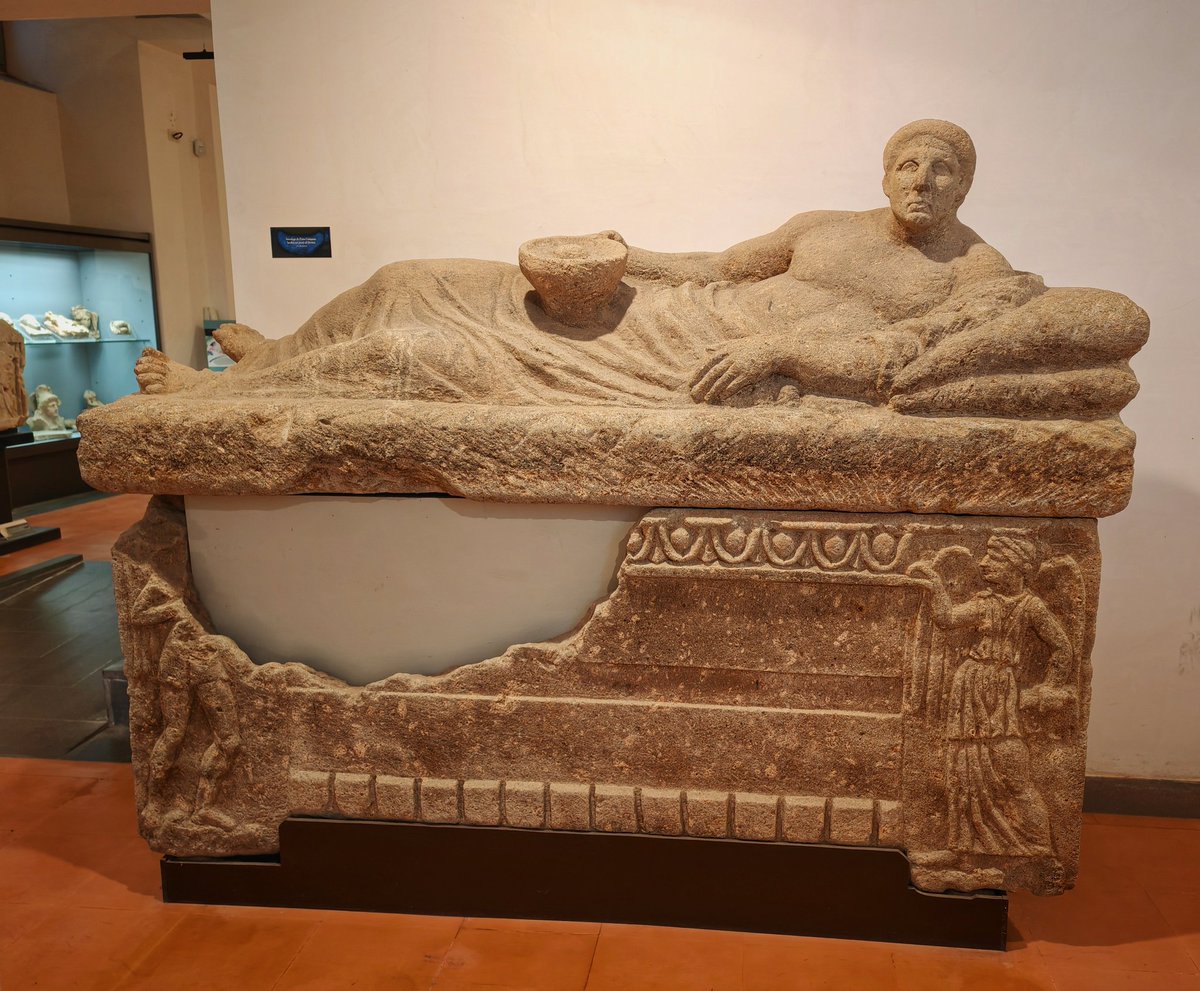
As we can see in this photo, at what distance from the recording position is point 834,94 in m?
2.77

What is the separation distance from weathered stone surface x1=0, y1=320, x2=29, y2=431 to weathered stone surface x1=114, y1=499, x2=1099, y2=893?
13.3 feet

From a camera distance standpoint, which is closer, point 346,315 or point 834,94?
point 346,315

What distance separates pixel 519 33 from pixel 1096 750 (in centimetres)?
289

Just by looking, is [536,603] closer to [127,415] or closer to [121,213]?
[127,415]

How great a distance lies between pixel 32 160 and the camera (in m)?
6.18

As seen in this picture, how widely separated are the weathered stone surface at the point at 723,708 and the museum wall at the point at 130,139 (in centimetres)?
519

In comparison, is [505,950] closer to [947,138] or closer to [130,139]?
[947,138]

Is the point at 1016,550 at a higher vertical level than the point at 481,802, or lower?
higher

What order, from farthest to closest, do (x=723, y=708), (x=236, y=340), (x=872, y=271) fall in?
1. (x=236, y=340)
2. (x=872, y=271)
3. (x=723, y=708)

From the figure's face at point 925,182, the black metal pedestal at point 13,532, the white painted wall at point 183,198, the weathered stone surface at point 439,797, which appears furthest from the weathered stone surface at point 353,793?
the white painted wall at point 183,198

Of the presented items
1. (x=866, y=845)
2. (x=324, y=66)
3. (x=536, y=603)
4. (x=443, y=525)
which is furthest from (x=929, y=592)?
(x=324, y=66)

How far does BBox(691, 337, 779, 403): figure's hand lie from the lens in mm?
1953

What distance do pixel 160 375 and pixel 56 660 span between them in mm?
A: 2007

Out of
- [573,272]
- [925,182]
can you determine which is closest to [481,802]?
[573,272]
